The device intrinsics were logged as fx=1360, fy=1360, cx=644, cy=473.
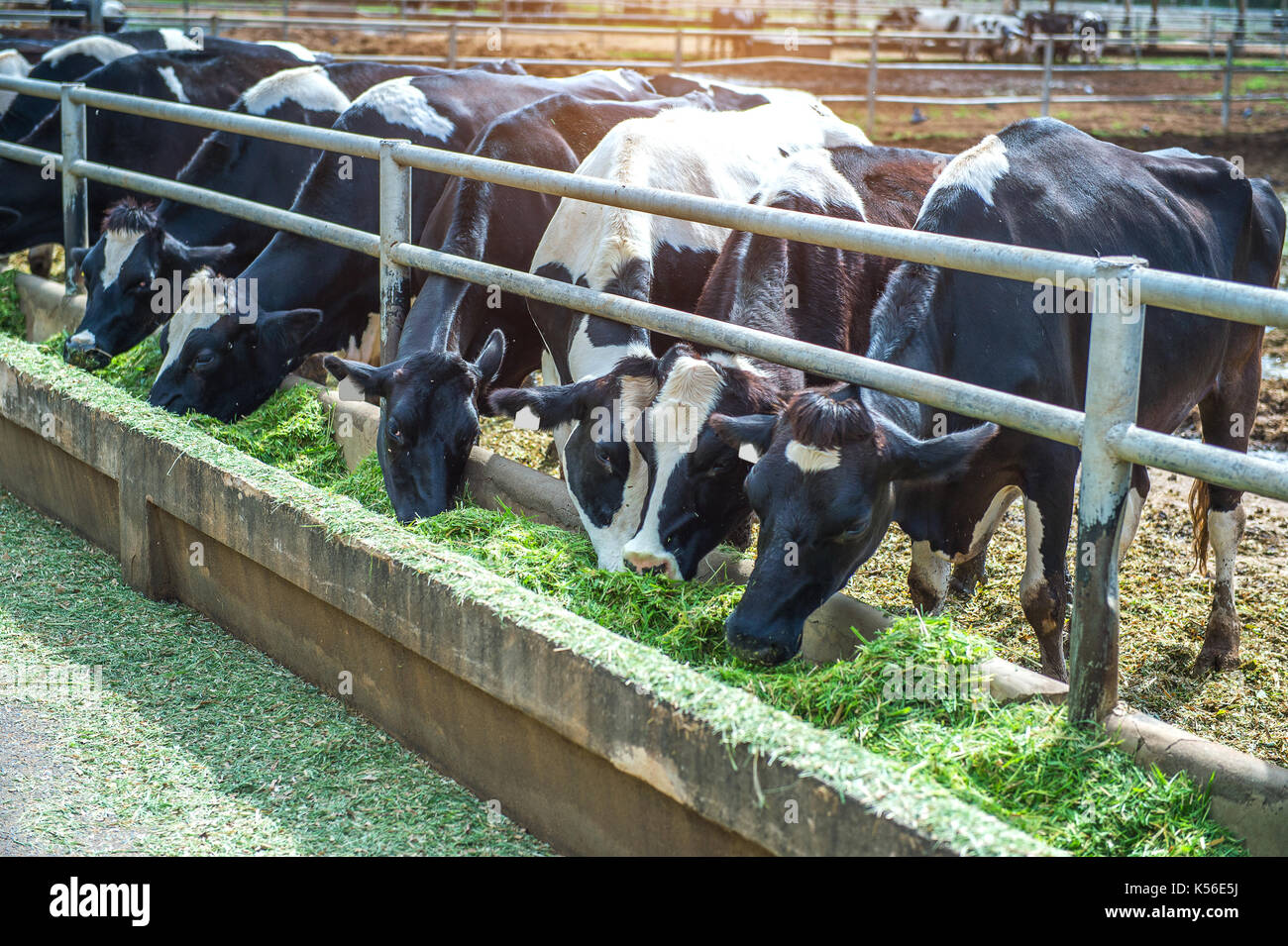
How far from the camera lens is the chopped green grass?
2715 mm


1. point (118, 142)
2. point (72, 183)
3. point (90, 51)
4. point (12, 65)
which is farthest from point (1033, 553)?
point (12, 65)

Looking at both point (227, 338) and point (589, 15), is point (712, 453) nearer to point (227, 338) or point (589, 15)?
point (227, 338)

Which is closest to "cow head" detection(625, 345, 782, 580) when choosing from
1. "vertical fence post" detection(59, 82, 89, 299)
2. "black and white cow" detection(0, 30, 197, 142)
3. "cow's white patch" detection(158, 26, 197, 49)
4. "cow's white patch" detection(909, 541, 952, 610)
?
"cow's white patch" detection(909, 541, 952, 610)

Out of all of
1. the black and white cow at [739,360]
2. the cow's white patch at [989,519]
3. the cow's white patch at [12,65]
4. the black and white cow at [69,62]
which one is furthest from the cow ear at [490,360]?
the cow's white patch at [12,65]

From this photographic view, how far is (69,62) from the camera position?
396 inches

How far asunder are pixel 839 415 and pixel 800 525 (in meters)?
0.29

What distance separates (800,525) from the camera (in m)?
3.33

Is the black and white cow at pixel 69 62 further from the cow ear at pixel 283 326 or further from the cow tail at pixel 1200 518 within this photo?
the cow tail at pixel 1200 518

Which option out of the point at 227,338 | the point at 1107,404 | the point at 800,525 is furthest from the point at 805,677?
the point at 227,338

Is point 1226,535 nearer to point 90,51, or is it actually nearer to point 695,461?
point 695,461

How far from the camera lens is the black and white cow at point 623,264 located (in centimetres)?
416

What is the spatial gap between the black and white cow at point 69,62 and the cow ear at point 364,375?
554cm

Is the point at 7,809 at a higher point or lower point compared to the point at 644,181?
lower

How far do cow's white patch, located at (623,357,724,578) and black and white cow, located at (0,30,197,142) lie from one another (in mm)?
6765
